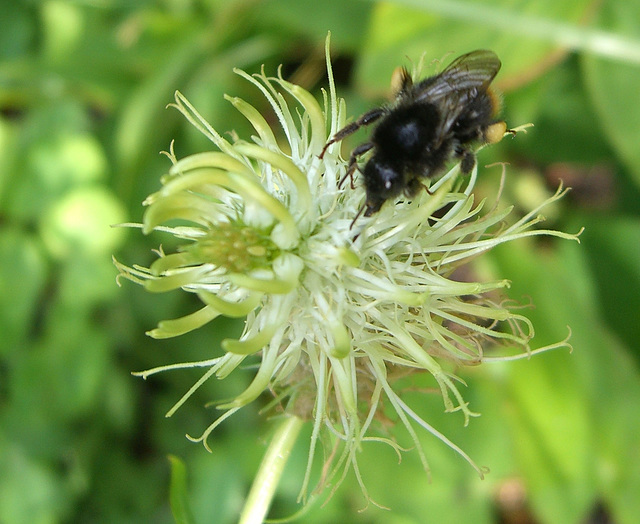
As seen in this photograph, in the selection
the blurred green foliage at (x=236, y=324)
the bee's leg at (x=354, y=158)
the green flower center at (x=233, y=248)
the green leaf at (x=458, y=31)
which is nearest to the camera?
the green flower center at (x=233, y=248)

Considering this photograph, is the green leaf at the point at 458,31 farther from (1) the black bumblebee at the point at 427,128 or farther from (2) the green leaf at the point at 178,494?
(2) the green leaf at the point at 178,494

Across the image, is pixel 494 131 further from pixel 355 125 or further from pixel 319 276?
pixel 319 276

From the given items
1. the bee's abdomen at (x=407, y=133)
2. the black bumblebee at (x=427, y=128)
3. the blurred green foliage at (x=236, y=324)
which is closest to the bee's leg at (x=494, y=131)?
the black bumblebee at (x=427, y=128)

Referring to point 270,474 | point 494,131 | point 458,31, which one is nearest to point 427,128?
point 494,131

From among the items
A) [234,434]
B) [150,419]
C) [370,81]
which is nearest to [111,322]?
[150,419]

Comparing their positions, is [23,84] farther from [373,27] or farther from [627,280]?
[627,280]

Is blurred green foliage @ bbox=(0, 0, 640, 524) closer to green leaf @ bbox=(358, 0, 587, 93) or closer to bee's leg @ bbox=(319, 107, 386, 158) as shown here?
green leaf @ bbox=(358, 0, 587, 93)
